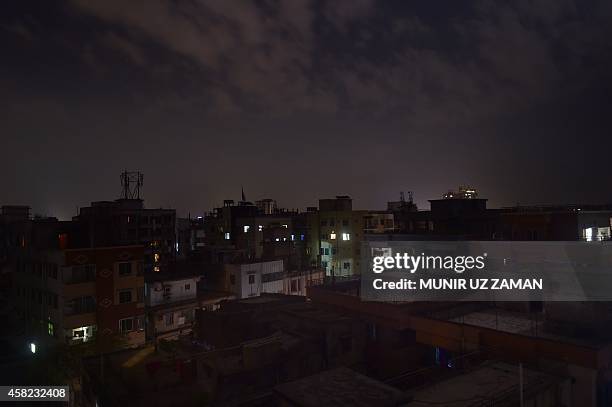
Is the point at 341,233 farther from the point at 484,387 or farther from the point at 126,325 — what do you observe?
the point at 484,387

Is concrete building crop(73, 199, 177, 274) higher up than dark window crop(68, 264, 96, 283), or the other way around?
concrete building crop(73, 199, 177, 274)

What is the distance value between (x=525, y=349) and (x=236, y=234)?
4619cm

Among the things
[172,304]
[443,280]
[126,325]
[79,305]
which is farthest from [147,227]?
[443,280]

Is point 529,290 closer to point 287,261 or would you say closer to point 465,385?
point 465,385

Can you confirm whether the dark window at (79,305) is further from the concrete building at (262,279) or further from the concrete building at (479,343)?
the concrete building at (479,343)

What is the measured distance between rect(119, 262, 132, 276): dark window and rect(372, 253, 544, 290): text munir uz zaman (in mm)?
17102

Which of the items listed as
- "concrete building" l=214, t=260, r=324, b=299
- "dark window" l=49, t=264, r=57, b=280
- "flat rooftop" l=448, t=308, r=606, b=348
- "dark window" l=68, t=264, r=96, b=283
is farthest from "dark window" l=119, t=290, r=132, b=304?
"flat rooftop" l=448, t=308, r=606, b=348

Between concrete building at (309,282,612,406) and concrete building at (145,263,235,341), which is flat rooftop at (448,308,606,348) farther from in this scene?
concrete building at (145,263,235,341)

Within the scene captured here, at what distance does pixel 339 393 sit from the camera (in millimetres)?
13625

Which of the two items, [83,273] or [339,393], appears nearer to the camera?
[339,393]

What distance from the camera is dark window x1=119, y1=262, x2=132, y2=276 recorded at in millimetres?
29784

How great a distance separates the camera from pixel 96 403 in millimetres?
15047

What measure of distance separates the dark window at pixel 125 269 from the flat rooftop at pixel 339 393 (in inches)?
781

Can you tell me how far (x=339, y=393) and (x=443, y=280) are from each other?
55.7 feet
